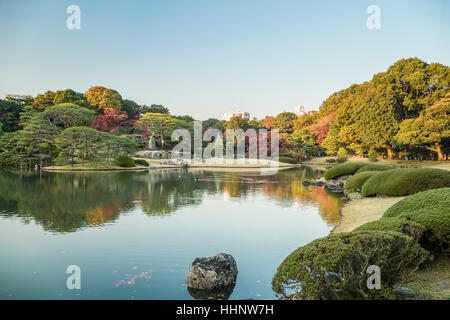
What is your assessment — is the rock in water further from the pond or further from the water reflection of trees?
the water reflection of trees

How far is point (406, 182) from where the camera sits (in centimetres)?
1049

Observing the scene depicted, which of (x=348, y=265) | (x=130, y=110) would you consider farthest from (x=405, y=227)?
(x=130, y=110)

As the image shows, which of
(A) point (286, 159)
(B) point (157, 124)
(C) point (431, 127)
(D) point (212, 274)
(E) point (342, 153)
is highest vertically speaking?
(B) point (157, 124)

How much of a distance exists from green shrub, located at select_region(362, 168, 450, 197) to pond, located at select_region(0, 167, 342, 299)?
5.44ft

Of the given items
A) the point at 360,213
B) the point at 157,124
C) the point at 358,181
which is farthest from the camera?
the point at 157,124

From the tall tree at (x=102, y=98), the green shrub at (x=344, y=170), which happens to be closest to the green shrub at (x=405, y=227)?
the green shrub at (x=344, y=170)

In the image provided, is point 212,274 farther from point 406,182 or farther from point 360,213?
point 406,182

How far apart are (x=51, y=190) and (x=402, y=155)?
120 ft

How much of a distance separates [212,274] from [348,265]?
6.68ft

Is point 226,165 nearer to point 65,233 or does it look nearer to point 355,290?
point 65,233

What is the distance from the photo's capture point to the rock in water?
4359mm

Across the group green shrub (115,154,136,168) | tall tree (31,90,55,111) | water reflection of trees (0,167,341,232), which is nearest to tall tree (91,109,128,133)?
tall tree (31,90,55,111)
